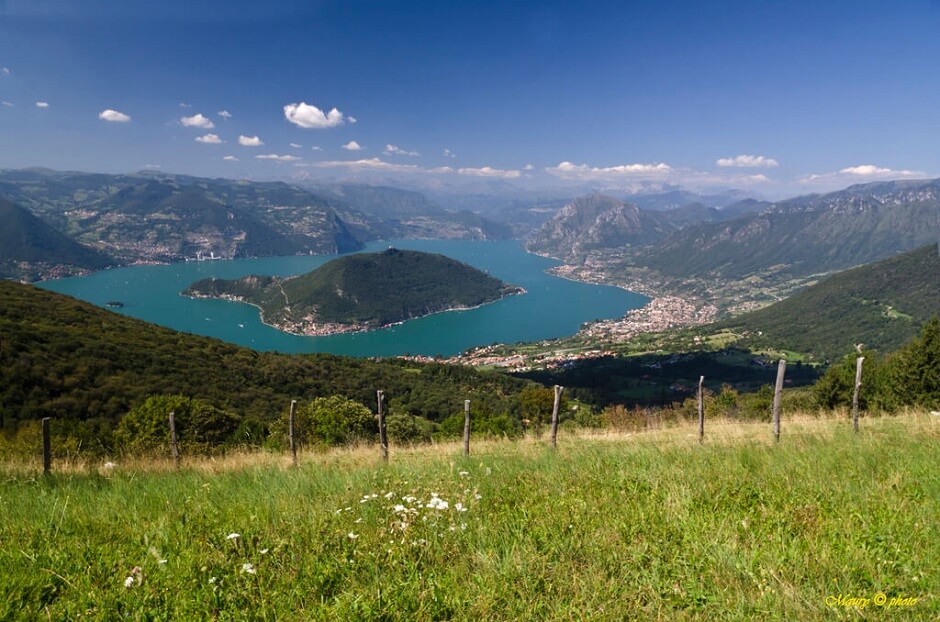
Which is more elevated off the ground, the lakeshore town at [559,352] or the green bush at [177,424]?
the green bush at [177,424]

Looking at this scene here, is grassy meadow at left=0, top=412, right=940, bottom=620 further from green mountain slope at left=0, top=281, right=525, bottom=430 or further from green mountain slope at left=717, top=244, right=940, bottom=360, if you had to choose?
green mountain slope at left=717, top=244, right=940, bottom=360

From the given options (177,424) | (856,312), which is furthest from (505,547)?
(856,312)

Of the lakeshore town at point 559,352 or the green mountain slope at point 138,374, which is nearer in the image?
the green mountain slope at point 138,374

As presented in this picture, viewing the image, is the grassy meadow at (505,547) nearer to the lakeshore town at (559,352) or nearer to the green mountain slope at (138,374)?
the green mountain slope at (138,374)

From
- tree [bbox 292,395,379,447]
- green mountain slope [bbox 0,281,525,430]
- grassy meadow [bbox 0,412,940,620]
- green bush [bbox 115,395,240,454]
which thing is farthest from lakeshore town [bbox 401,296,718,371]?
grassy meadow [bbox 0,412,940,620]

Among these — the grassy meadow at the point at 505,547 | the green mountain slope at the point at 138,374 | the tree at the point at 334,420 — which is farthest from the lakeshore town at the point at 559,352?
the grassy meadow at the point at 505,547
